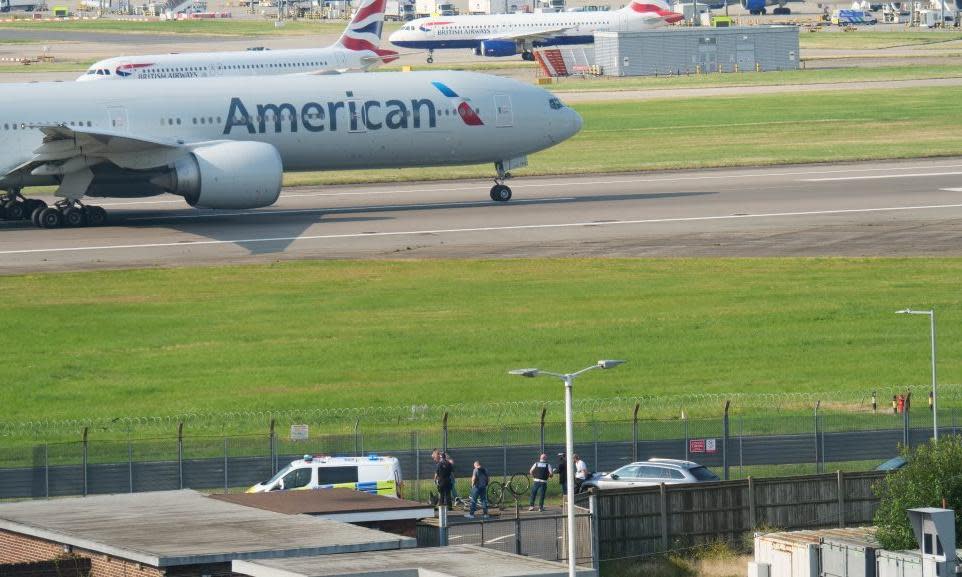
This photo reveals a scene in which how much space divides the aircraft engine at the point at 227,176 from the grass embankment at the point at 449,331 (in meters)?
6.48

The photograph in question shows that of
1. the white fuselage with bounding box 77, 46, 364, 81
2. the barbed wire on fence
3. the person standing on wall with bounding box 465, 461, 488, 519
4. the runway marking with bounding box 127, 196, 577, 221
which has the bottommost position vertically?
the person standing on wall with bounding box 465, 461, 488, 519

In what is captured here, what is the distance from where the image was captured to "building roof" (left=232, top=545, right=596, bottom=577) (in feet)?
79.7

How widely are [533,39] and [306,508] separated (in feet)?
509

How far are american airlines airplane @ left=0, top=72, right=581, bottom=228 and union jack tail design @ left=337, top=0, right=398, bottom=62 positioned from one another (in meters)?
56.5

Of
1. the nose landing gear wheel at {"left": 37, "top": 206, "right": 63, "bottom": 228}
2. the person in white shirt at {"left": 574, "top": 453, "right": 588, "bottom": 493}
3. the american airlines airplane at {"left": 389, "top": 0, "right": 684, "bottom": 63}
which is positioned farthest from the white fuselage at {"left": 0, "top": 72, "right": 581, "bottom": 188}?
the american airlines airplane at {"left": 389, "top": 0, "right": 684, "bottom": 63}

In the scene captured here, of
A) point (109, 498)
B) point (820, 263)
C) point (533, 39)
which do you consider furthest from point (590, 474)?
point (533, 39)

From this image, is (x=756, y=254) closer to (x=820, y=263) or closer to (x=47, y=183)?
(x=820, y=263)

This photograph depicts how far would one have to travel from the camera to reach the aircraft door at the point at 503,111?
247 feet

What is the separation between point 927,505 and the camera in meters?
30.1

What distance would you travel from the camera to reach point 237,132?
72.4 meters

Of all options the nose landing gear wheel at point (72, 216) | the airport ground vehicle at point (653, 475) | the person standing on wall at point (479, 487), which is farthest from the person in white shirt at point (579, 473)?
the nose landing gear wheel at point (72, 216)

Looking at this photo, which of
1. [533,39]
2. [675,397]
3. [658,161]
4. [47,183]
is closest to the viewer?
[675,397]

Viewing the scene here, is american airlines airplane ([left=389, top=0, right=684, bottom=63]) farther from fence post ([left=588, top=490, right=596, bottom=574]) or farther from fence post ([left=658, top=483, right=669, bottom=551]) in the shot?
fence post ([left=588, top=490, right=596, bottom=574])

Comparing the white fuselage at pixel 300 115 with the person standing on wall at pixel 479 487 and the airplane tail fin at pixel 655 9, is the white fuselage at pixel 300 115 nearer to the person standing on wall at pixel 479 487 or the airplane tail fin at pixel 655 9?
the person standing on wall at pixel 479 487
